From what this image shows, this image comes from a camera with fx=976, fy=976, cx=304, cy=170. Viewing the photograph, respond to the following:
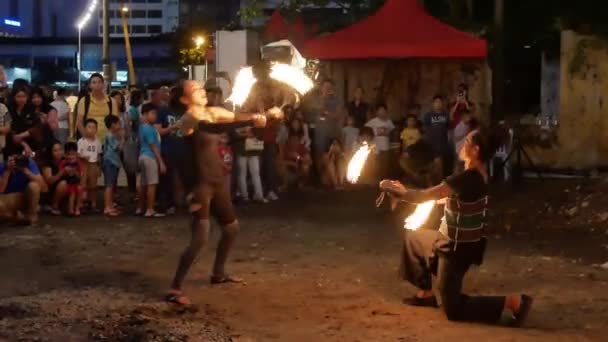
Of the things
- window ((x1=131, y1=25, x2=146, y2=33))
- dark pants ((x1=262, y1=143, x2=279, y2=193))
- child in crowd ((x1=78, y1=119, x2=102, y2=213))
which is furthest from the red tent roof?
window ((x1=131, y1=25, x2=146, y2=33))

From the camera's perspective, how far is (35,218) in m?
12.2

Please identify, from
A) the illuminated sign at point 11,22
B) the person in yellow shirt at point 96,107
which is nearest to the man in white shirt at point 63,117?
the person in yellow shirt at point 96,107

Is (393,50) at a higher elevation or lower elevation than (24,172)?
higher

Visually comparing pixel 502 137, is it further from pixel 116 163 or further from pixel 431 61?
pixel 431 61

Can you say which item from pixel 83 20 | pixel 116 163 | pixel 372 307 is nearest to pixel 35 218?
pixel 116 163

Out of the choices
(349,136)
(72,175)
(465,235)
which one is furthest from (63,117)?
(465,235)

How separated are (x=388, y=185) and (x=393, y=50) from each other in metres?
9.44

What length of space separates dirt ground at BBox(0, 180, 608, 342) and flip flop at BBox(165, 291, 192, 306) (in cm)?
9

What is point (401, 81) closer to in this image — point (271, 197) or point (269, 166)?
point (269, 166)

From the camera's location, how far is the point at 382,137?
15828mm

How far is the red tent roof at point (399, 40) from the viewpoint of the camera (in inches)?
645

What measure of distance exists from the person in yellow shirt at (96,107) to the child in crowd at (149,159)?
0.91 m

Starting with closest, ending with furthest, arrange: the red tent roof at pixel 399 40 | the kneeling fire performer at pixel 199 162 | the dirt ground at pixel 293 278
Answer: the dirt ground at pixel 293 278 < the kneeling fire performer at pixel 199 162 < the red tent roof at pixel 399 40

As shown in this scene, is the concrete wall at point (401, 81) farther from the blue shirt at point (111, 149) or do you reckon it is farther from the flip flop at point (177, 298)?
the flip flop at point (177, 298)
